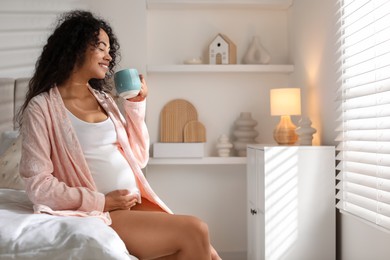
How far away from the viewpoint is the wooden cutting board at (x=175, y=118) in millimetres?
3964

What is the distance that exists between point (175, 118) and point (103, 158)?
2.04m

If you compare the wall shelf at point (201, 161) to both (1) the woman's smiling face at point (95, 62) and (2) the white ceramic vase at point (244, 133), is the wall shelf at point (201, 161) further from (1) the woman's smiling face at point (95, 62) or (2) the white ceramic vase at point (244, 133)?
(1) the woman's smiling face at point (95, 62)

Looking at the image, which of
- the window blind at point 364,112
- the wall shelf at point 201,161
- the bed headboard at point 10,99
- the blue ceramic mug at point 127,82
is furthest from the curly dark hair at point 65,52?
the wall shelf at point 201,161

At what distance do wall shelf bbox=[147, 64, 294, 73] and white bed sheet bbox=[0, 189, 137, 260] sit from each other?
2.38 metres

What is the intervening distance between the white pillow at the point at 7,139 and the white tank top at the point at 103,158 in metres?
Answer: 1.35

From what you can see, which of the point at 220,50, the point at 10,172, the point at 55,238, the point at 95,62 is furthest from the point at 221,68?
the point at 55,238

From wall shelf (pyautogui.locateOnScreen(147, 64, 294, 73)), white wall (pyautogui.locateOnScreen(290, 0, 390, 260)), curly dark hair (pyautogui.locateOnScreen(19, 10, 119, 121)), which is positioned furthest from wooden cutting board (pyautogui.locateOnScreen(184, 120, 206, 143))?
curly dark hair (pyautogui.locateOnScreen(19, 10, 119, 121))

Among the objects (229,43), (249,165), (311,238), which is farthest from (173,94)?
(311,238)

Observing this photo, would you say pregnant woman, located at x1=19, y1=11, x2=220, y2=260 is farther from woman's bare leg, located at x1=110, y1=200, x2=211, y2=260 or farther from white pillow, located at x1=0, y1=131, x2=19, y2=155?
white pillow, located at x1=0, y1=131, x2=19, y2=155

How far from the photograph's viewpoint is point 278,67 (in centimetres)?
391

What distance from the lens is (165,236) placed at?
66.9 inches

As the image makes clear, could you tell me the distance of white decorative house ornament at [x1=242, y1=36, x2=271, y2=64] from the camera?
13.1 ft

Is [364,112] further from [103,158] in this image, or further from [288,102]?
[103,158]

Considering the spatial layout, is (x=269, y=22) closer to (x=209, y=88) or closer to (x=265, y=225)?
(x=209, y=88)
